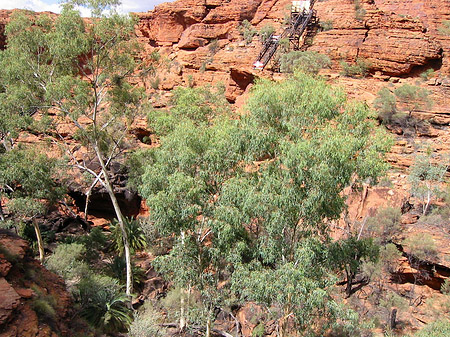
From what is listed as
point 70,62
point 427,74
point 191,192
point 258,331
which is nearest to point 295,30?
point 427,74

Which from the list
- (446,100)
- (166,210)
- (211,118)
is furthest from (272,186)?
(446,100)

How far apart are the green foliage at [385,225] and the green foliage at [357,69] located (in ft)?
40.8

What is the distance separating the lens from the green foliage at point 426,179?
1564cm

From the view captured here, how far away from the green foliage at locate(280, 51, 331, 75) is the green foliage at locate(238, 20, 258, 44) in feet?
24.9

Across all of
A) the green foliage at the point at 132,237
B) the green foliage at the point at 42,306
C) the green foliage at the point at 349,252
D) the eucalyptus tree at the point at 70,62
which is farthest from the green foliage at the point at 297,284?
the green foliage at the point at 132,237

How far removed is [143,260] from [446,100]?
2021cm

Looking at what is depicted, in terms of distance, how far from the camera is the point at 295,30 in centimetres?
2739

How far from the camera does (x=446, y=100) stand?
20.5 meters

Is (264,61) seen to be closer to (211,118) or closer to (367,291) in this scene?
(211,118)

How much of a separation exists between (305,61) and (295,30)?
622 cm

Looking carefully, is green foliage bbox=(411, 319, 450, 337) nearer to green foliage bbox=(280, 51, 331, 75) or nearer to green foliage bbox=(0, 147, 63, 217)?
green foliage bbox=(0, 147, 63, 217)

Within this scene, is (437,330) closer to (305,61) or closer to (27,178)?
(27,178)

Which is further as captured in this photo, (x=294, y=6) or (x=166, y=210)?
(x=294, y=6)

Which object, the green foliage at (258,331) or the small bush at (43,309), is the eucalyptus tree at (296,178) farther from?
the small bush at (43,309)
